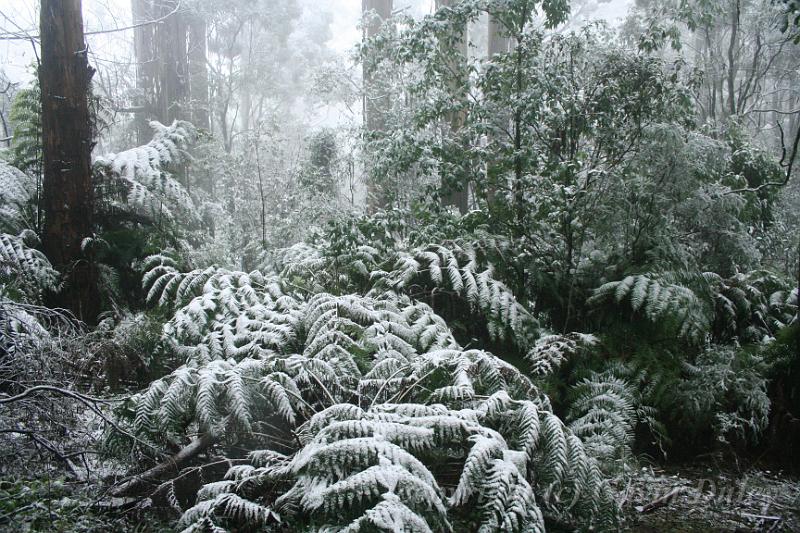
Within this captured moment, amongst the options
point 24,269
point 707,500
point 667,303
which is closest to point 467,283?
point 667,303

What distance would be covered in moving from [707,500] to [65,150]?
4.92m

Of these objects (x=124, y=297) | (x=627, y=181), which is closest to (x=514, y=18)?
(x=627, y=181)

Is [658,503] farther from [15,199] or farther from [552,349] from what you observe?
[15,199]

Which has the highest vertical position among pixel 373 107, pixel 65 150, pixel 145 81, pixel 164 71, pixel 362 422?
pixel 164 71

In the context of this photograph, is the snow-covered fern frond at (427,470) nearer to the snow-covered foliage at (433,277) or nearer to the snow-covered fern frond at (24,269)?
the snow-covered foliage at (433,277)

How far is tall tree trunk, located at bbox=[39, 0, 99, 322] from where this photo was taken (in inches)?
176

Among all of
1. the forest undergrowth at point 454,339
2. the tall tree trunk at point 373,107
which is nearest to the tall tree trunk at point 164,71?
the tall tree trunk at point 373,107

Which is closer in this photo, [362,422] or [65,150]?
[362,422]

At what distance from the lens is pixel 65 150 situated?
4535 mm

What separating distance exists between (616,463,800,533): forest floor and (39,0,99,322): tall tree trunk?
3983 millimetres

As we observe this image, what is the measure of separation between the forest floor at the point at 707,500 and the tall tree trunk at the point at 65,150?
3.98 metres

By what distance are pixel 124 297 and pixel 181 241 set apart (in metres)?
0.83

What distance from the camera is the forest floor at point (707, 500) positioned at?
2.61 metres

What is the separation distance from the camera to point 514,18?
5.13 metres
